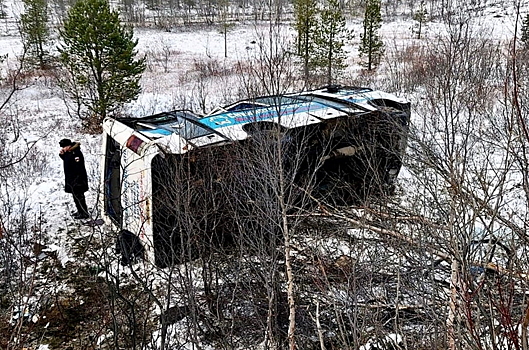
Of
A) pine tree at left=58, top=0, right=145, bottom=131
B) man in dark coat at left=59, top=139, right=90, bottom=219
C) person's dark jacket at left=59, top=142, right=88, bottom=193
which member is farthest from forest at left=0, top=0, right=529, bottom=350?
person's dark jacket at left=59, top=142, right=88, bottom=193

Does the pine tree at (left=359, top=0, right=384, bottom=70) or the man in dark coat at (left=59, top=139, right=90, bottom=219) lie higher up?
the pine tree at (left=359, top=0, right=384, bottom=70)

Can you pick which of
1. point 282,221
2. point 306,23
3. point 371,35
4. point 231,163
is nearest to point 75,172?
point 231,163

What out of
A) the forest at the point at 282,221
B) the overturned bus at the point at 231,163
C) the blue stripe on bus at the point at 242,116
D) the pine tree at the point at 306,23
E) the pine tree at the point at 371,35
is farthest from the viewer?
the pine tree at the point at 371,35

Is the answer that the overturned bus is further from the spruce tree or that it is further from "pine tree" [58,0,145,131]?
the spruce tree

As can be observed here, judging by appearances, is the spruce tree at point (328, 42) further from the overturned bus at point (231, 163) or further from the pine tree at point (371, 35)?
the overturned bus at point (231, 163)

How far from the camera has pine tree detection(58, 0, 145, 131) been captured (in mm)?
12742

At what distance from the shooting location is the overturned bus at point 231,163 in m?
5.08

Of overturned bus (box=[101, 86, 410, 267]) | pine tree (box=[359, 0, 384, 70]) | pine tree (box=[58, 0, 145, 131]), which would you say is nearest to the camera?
overturned bus (box=[101, 86, 410, 267])

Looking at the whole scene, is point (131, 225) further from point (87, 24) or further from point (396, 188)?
point (87, 24)

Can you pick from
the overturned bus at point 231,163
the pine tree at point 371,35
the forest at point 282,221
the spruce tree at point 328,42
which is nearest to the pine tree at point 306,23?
the forest at point 282,221

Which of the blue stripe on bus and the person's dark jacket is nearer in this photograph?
the blue stripe on bus

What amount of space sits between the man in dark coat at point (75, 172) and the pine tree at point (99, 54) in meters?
5.35

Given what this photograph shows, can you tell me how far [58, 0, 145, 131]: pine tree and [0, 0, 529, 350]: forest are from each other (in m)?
0.05

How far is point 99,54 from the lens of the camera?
13.3 meters
